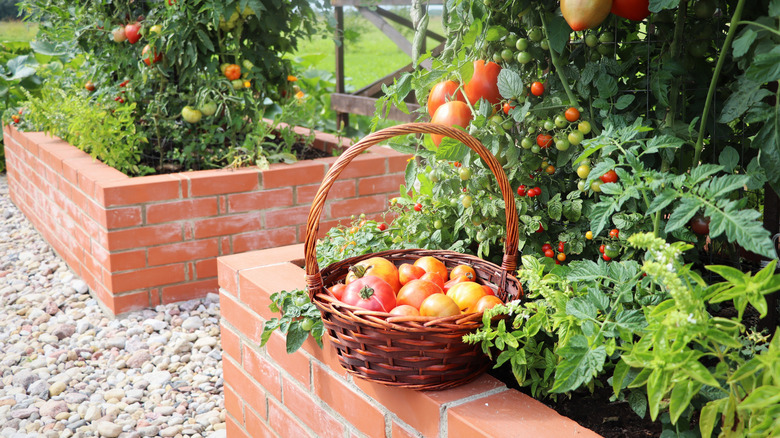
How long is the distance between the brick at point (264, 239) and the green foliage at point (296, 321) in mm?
1568

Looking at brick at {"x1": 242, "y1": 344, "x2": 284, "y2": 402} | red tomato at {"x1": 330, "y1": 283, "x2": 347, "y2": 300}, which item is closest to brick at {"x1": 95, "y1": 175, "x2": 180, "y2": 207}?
brick at {"x1": 242, "y1": 344, "x2": 284, "y2": 402}

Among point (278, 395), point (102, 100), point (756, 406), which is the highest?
point (102, 100)

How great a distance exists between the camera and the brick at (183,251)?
2848 mm

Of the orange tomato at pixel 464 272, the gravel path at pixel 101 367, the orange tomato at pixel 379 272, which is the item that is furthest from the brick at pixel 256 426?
the orange tomato at pixel 464 272

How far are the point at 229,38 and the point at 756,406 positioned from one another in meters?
2.90

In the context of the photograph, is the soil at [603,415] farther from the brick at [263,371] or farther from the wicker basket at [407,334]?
the brick at [263,371]

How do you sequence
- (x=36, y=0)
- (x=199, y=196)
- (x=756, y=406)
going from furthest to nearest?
(x=36, y=0) → (x=199, y=196) → (x=756, y=406)

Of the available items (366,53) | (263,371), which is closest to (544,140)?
(263,371)

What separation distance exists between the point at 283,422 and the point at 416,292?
2.00 ft

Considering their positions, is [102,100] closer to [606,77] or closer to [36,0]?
[36,0]

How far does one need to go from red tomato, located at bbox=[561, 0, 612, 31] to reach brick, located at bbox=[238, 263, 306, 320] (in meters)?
0.83

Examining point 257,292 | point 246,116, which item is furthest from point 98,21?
point 257,292

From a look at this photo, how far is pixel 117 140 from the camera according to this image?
10.2ft

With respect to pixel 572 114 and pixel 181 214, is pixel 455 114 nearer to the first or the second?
pixel 572 114
